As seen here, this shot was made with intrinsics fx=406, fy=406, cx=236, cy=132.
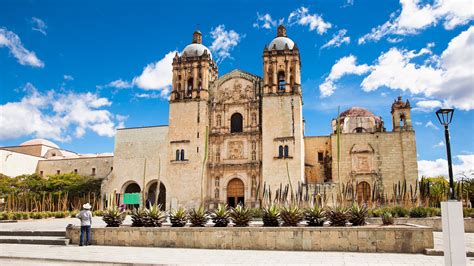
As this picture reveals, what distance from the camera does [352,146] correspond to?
2992 cm

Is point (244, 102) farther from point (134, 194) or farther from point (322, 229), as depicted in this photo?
point (322, 229)

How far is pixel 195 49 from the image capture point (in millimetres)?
32906

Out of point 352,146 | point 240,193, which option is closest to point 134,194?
point 240,193

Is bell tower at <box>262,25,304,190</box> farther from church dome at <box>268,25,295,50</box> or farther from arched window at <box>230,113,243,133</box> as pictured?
arched window at <box>230,113,243,133</box>

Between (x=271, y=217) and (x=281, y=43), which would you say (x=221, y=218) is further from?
(x=281, y=43)

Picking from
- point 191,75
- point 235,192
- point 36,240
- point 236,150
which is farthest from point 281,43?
point 36,240

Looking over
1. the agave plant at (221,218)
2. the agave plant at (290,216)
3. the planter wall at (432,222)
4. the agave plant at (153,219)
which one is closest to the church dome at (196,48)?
the planter wall at (432,222)

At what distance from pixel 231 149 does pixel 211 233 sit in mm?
20173

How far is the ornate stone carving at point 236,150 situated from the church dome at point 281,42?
25.8 ft

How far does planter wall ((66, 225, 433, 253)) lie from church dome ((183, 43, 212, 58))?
2301cm

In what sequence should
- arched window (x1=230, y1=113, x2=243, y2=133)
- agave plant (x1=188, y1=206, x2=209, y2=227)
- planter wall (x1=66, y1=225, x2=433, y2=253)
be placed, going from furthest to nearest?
arched window (x1=230, y1=113, x2=243, y2=133)
agave plant (x1=188, y1=206, x2=209, y2=227)
planter wall (x1=66, y1=225, x2=433, y2=253)

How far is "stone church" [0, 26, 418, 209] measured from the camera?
95.2ft

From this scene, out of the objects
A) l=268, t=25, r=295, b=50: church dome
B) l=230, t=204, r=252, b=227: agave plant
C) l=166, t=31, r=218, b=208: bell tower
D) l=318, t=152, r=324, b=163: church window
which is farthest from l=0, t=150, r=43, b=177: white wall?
l=230, t=204, r=252, b=227: agave plant

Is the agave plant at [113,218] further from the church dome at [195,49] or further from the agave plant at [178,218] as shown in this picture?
the church dome at [195,49]
